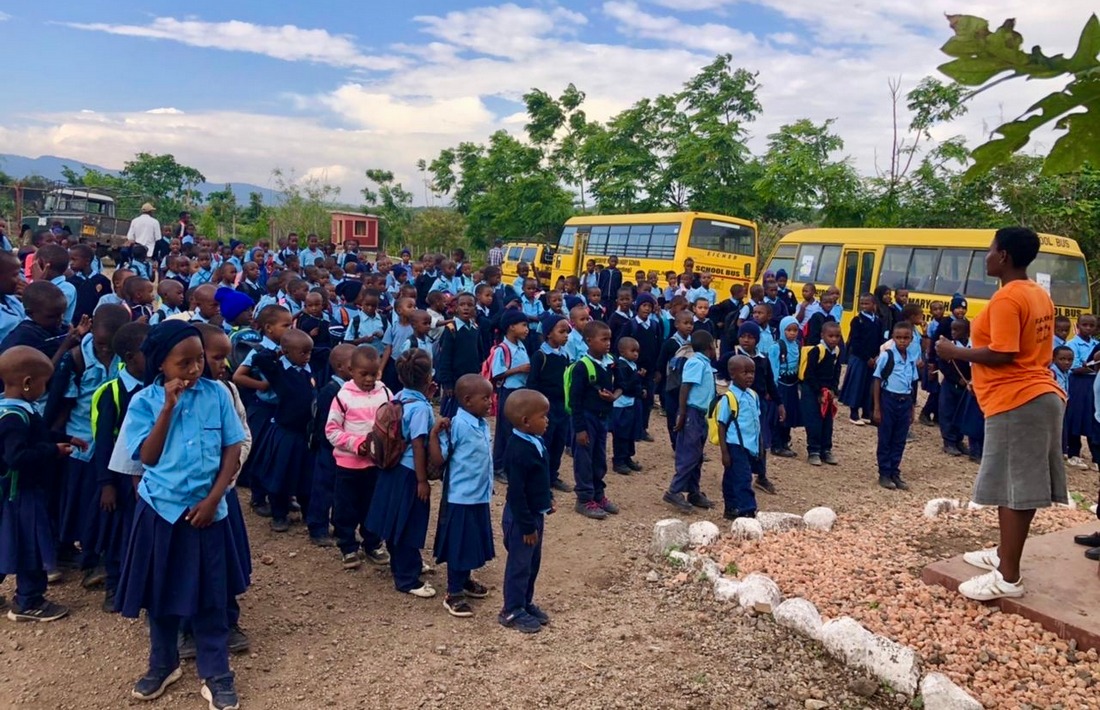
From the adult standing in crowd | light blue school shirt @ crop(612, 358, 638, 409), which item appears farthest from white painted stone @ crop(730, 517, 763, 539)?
the adult standing in crowd

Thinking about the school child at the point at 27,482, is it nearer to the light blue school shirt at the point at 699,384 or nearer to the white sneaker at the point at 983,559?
the light blue school shirt at the point at 699,384

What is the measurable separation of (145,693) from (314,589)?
123cm

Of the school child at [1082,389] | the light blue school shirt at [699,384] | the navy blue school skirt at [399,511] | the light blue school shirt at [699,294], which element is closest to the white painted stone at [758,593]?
the navy blue school skirt at [399,511]

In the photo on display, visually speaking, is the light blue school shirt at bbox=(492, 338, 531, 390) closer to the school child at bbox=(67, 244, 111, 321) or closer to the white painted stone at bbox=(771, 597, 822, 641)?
the white painted stone at bbox=(771, 597, 822, 641)

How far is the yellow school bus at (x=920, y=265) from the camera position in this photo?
11078 mm

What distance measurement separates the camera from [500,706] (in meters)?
3.24

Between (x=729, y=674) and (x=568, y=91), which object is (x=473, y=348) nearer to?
(x=729, y=674)

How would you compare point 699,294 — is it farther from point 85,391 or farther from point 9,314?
point 85,391

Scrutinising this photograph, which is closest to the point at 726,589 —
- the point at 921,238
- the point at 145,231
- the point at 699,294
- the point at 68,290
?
the point at 68,290

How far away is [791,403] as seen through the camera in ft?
25.7

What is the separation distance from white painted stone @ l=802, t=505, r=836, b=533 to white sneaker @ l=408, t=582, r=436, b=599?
2597 mm

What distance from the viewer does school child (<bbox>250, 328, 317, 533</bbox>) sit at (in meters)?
4.80

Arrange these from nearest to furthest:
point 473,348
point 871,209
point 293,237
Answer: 1. point 473,348
2. point 293,237
3. point 871,209

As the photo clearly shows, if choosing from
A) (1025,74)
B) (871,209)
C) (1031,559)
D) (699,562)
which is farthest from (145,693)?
(871,209)
